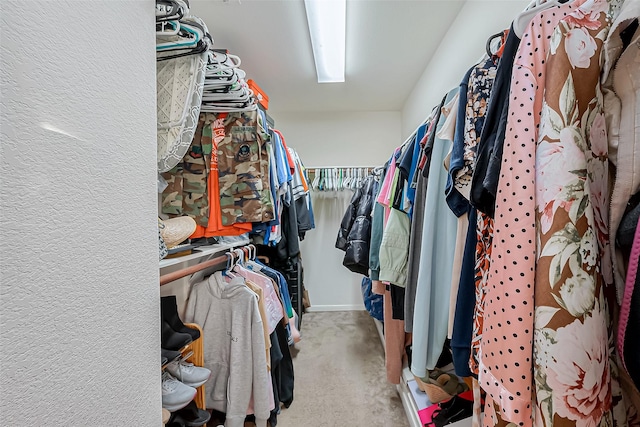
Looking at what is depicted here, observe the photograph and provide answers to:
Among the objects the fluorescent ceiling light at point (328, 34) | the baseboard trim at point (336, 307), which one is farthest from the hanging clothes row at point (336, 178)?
the baseboard trim at point (336, 307)

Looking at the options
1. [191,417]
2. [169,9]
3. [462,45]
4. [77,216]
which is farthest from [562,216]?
[462,45]

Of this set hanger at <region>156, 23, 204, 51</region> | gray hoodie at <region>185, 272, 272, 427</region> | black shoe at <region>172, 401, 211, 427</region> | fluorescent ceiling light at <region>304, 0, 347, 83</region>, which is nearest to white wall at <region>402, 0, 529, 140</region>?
fluorescent ceiling light at <region>304, 0, 347, 83</region>

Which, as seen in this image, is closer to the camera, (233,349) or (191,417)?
(191,417)

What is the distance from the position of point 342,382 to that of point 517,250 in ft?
6.23

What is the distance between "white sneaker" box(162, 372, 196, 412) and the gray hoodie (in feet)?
1.15

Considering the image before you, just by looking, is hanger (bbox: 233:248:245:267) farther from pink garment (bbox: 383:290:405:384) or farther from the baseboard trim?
the baseboard trim

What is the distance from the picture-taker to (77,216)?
0.42 metres

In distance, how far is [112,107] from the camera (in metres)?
0.49

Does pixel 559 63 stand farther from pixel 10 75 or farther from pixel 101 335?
pixel 101 335

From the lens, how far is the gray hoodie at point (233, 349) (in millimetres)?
1274

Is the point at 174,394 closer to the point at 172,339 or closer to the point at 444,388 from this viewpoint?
the point at 172,339

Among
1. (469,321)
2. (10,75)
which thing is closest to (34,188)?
(10,75)

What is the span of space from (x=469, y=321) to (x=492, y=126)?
460 mm

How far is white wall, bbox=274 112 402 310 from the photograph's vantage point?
10.7 ft
